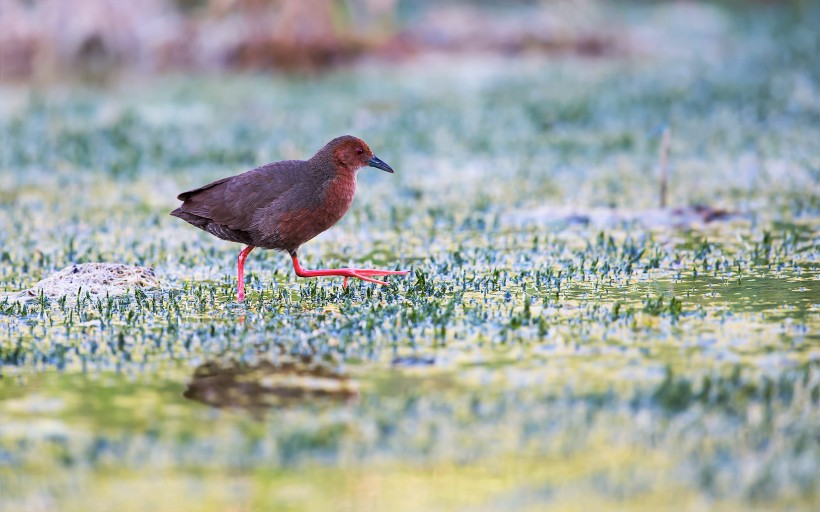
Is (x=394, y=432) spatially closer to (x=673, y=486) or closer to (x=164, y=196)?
(x=673, y=486)

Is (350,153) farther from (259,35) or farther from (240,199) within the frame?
(259,35)

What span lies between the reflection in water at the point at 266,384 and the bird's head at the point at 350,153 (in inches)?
90.2

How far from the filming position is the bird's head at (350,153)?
8469mm

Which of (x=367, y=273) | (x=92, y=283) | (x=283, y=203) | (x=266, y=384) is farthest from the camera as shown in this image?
(x=367, y=273)

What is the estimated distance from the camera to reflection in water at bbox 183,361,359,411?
5.92 metres

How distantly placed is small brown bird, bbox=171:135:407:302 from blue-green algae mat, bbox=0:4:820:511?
369 mm

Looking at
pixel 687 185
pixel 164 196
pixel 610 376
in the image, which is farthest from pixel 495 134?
pixel 610 376

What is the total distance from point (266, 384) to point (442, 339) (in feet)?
3.92

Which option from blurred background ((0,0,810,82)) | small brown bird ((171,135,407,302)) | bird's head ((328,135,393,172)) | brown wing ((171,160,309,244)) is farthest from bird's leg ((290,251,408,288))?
blurred background ((0,0,810,82))

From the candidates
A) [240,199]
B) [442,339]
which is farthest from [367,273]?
[442,339]

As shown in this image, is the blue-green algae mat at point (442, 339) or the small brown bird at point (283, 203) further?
the small brown bird at point (283, 203)

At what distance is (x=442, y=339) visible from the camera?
693 cm

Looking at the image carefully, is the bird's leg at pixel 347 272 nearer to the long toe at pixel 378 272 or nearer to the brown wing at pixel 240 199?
the long toe at pixel 378 272

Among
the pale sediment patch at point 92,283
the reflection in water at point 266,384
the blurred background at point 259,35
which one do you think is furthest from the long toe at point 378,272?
the blurred background at point 259,35
